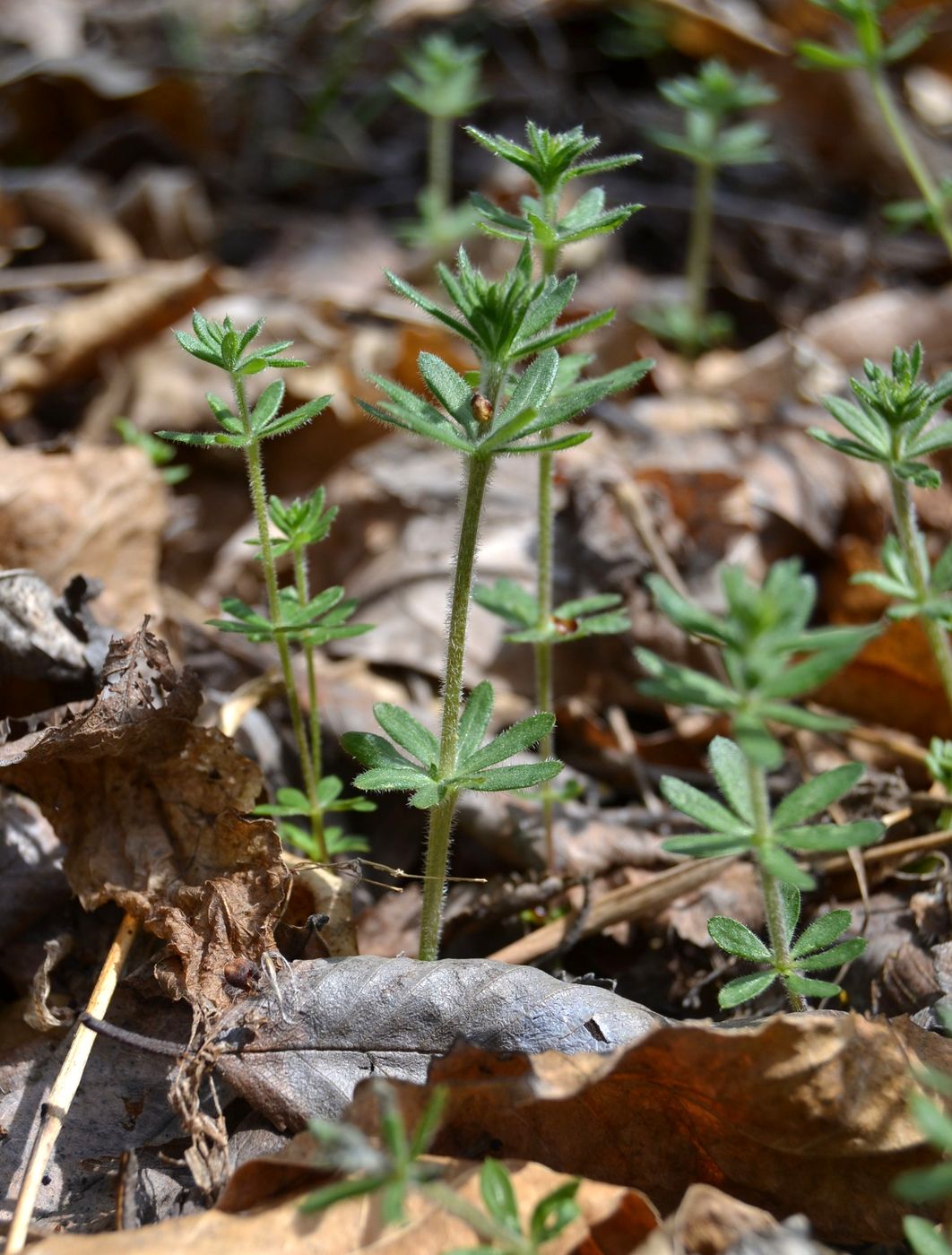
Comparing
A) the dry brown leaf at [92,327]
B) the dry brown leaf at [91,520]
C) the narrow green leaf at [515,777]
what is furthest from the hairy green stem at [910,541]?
the dry brown leaf at [92,327]

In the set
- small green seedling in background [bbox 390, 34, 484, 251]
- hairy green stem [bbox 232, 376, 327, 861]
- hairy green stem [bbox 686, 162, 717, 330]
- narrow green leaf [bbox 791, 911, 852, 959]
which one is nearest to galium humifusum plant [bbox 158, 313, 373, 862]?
hairy green stem [bbox 232, 376, 327, 861]

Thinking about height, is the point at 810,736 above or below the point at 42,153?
below

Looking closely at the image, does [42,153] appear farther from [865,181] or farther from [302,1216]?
[302,1216]

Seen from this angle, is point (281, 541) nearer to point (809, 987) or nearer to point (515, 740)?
point (515, 740)

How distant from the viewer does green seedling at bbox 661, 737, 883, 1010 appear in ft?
6.43

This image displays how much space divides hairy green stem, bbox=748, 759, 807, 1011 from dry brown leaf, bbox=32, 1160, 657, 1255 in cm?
61

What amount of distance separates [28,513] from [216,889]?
1999 mm

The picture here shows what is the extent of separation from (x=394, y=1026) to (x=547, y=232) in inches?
76.2

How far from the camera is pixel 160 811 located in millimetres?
2971

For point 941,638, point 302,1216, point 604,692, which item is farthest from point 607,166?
point 302,1216

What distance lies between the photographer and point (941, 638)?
2.98 m

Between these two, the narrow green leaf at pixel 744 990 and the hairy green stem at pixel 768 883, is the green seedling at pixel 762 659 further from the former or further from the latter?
the narrow green leaf at pixel 744 990

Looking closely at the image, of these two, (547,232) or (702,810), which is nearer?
(702,810)

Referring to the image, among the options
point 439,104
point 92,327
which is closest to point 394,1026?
point 92,327
